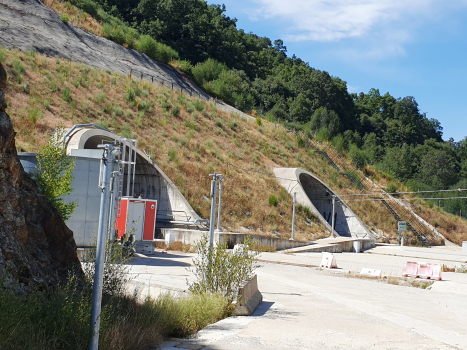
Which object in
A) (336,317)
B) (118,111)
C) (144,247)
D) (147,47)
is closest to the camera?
(336,317)

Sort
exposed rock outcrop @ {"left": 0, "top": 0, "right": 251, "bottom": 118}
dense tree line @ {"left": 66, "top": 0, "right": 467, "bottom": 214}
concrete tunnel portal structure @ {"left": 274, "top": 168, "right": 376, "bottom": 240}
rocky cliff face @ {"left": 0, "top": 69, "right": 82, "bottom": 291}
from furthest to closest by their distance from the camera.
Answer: dense tree line @ {"left": 66, "top": 0, "right": 467, "bottom": 214}
exposed rock outcrop @ {"left": 0, "top": 0, "right": 251, "bottom": 118}
concrete tunnel portal structure @ {"left": 274, "top": 168, "right": 376, "bottom": 240}
rocky cliff face @ {"left": 0, "top": 69, "right": 82, "bottom": 291}

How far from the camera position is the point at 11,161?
24.0 feet

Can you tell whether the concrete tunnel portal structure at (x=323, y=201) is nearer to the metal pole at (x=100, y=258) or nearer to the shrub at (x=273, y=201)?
the shrub at (x=273, y=201)

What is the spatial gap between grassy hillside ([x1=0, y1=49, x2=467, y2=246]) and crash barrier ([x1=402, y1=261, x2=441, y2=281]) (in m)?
12.6

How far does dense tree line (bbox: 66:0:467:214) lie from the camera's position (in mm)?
70206

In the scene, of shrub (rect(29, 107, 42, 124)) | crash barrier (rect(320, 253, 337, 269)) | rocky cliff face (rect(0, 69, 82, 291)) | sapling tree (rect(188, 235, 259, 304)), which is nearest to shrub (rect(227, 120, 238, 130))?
shrub (rect(29, 107, 42, 124))

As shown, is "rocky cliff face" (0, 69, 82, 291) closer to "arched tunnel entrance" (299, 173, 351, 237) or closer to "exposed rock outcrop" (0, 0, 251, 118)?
"arched tunnel entrance" (299, 173, 351, 237)

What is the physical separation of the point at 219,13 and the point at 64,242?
345ft

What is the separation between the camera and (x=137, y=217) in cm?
2134

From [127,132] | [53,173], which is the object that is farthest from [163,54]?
[53,173]

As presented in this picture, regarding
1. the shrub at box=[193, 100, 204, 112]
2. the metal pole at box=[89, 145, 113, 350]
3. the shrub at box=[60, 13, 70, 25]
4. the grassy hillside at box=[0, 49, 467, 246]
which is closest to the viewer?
the metal pole at box=[89, 145, 113, 350]

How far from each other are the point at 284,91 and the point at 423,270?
74.1m

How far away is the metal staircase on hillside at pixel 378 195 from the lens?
44.4 metres

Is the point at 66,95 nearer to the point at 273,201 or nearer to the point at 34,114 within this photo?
the point at 34,114
